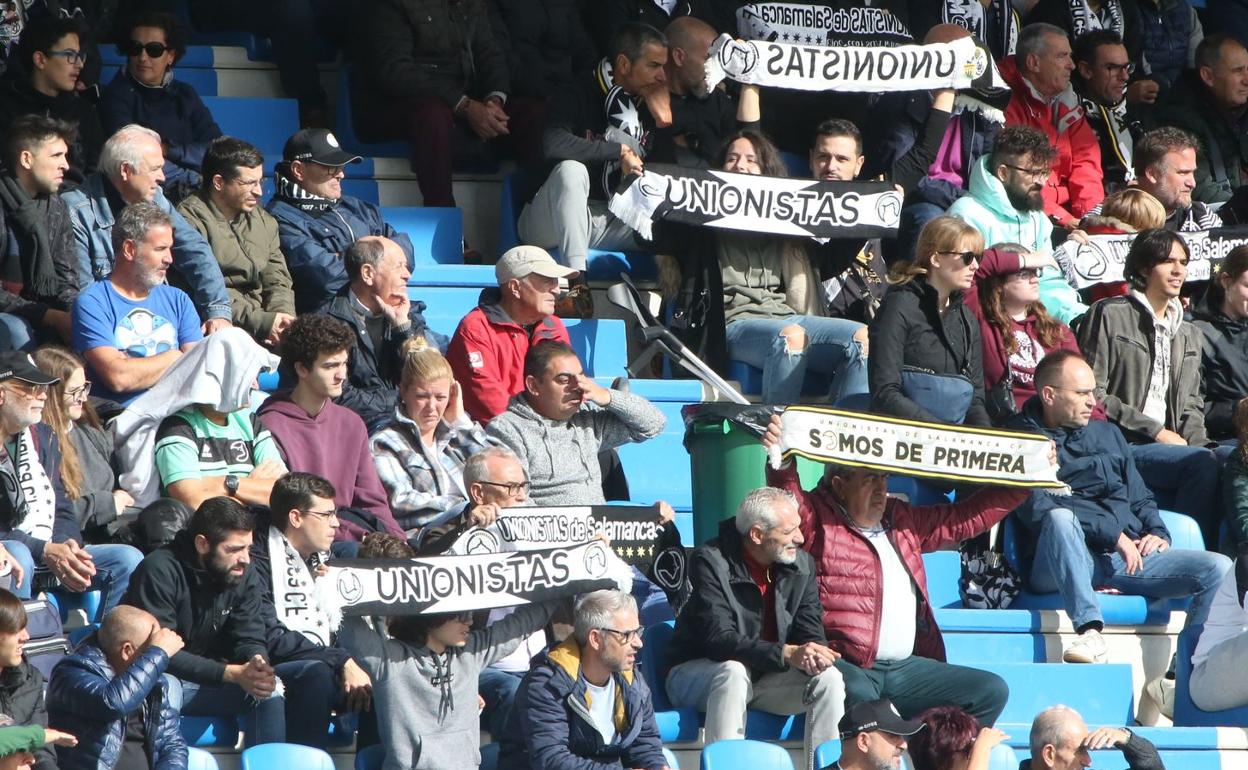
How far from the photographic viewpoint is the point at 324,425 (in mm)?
7828

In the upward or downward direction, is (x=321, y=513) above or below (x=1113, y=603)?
above

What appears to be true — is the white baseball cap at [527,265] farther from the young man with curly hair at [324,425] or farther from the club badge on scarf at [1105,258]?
the club badge on scarf at [1105,258]

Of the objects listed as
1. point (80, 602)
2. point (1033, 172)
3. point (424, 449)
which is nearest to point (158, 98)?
point (424, 449)

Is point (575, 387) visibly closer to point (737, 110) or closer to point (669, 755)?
point (669, 755)

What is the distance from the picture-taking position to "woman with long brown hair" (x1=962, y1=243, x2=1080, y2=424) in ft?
30.2

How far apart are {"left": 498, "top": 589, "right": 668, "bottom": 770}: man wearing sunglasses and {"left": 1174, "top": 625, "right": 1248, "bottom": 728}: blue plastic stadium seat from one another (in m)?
2.12

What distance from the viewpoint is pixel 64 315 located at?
8.20 meters

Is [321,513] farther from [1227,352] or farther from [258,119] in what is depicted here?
[1227,352]

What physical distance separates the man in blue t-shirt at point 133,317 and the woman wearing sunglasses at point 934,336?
2.49 meters

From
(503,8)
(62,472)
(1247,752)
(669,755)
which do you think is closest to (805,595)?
(669,755)

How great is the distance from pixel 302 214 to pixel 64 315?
117 centimetres

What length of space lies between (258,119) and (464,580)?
407cm

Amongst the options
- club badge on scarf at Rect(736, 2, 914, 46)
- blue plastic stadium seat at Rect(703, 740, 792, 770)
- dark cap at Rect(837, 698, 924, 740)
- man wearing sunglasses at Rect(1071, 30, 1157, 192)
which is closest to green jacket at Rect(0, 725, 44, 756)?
blue plastic stadium seat at Rect(703, 740, 792, 770)

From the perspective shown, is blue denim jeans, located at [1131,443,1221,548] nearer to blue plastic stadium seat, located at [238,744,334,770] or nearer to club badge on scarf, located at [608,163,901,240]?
club badge on scarf, located at [608,163,901,240]
